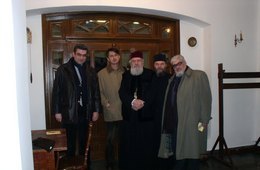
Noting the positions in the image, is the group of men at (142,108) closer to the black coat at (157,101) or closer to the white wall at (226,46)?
the black coat at (157,101)

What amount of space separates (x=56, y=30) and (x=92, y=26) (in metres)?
0.51

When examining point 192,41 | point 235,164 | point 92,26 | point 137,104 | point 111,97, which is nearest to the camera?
point 137,104

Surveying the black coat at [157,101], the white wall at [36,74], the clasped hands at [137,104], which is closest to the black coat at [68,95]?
the clasped hands at [137,104]

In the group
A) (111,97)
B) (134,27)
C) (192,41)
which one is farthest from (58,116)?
(192,41)

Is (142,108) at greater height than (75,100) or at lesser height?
lesser

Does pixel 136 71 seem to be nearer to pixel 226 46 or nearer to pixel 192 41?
pixel 192 41

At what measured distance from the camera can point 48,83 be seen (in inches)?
141

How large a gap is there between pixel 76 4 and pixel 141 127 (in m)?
1.77

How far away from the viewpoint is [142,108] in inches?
117

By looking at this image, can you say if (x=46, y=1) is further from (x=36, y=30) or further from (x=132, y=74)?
(x=132, y=74)

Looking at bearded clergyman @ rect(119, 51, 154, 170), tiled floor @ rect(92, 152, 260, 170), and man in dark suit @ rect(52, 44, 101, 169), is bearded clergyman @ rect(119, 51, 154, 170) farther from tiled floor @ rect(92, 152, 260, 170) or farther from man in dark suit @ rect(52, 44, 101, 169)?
tiled floor @ rect(92, 152, 260, 170)

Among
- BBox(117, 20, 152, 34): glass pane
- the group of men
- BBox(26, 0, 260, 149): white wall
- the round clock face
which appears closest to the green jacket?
the group of men

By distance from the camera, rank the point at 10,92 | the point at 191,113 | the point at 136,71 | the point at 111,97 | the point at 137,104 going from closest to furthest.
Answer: the point at 10,92
the point at 191,113
the point at 137,104
the point at 136,71
the point at 111,97

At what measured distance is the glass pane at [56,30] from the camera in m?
3.64
